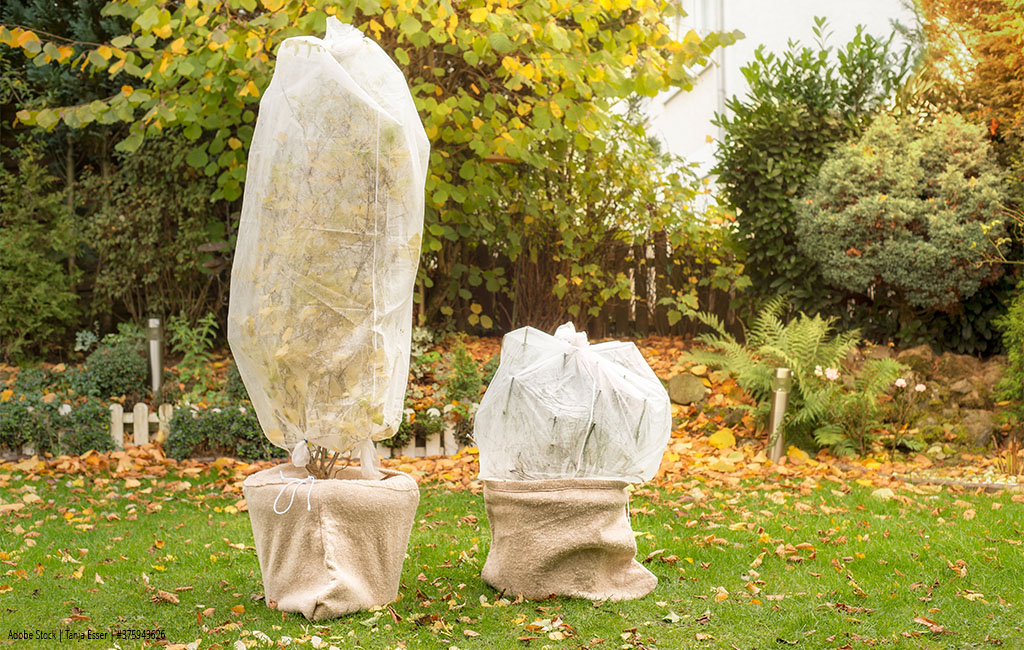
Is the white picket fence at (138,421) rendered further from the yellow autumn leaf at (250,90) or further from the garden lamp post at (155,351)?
the yellow autumn leaf at (250,90)

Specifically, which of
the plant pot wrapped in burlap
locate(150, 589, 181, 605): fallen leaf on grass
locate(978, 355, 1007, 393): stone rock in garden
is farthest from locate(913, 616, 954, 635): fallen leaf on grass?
locate(978, 355, 1007, 393): stone rock in garden

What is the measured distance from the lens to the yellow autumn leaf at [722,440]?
7074 mm

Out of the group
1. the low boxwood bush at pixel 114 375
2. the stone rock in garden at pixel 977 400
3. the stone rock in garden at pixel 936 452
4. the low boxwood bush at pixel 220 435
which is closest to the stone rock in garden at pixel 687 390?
the stone rock in garden at pixel 936 452

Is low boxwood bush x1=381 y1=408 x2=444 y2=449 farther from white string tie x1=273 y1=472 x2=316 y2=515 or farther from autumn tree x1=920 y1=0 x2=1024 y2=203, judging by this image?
autumn tree x1=920 y1=0 x2=1024 y2=203

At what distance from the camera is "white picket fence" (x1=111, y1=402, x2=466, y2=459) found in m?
6.87

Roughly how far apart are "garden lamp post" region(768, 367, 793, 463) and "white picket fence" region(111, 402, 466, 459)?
2.26 m

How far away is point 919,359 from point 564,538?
514 centimetres

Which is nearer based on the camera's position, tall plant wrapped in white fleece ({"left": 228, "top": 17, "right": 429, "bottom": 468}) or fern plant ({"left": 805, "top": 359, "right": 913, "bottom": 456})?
tall plant wrapped in white fleece ({"left": 228, "top": 17, "right": 429, "bottom": 468})

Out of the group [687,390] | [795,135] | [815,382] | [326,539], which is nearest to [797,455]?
[815,382]

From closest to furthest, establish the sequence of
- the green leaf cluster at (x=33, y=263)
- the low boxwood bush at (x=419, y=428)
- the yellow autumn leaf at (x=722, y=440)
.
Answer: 1. the low boxwood bush at (x=419, y=428)
2. the yellow autumn leaf at (x=722, y=440)
3. the green leaf cluster at (x=33, y=263)

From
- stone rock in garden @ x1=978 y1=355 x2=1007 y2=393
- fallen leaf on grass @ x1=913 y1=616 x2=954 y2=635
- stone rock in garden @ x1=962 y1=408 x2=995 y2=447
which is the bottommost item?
fallen leaf on grass @ x1=913 y1=616 x2=954 y2=635

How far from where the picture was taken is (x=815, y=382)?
7.20 m

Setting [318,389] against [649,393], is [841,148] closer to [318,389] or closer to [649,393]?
[649,393]

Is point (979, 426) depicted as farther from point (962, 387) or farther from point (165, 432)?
point (165, 432)
